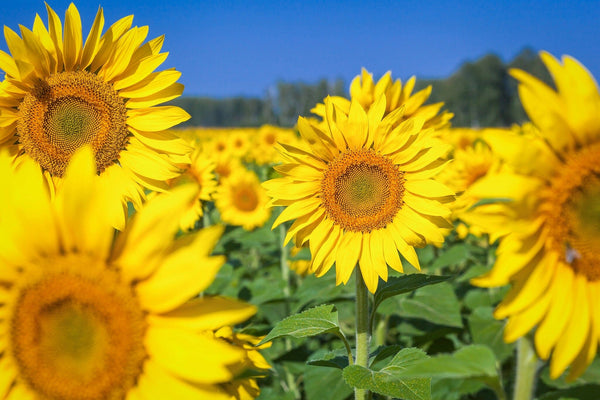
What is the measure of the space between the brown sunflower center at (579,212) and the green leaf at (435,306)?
7.05 feet

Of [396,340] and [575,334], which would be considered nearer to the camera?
[575,334]

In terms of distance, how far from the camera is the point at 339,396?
2.86 meters

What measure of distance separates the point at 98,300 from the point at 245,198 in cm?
568

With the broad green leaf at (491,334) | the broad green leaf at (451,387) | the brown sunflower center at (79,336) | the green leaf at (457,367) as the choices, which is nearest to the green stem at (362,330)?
the green leaf at (457,367)

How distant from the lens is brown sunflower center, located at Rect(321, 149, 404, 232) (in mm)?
2521

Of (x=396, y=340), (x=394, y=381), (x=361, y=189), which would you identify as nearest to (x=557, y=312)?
(x=394, y=381)

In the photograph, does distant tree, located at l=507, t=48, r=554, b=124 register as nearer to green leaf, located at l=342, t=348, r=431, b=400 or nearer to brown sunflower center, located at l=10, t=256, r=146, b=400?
green leaf, located at l=342, t=348, r=431, b=400

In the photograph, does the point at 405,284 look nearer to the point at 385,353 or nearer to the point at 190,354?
the point at 385,353

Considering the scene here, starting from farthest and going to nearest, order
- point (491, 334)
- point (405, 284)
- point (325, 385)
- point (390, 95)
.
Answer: point (491, 334), point (390, 95), point (325, 385), point (405, 284)

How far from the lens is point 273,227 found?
99.3 inches

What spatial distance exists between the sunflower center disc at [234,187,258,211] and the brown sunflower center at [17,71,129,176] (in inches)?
179

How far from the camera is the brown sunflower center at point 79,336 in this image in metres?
1.26

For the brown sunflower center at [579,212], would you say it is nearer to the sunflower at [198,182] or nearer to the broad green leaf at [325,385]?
the broad green leaf at [325,385]

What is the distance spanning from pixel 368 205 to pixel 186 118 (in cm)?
92
